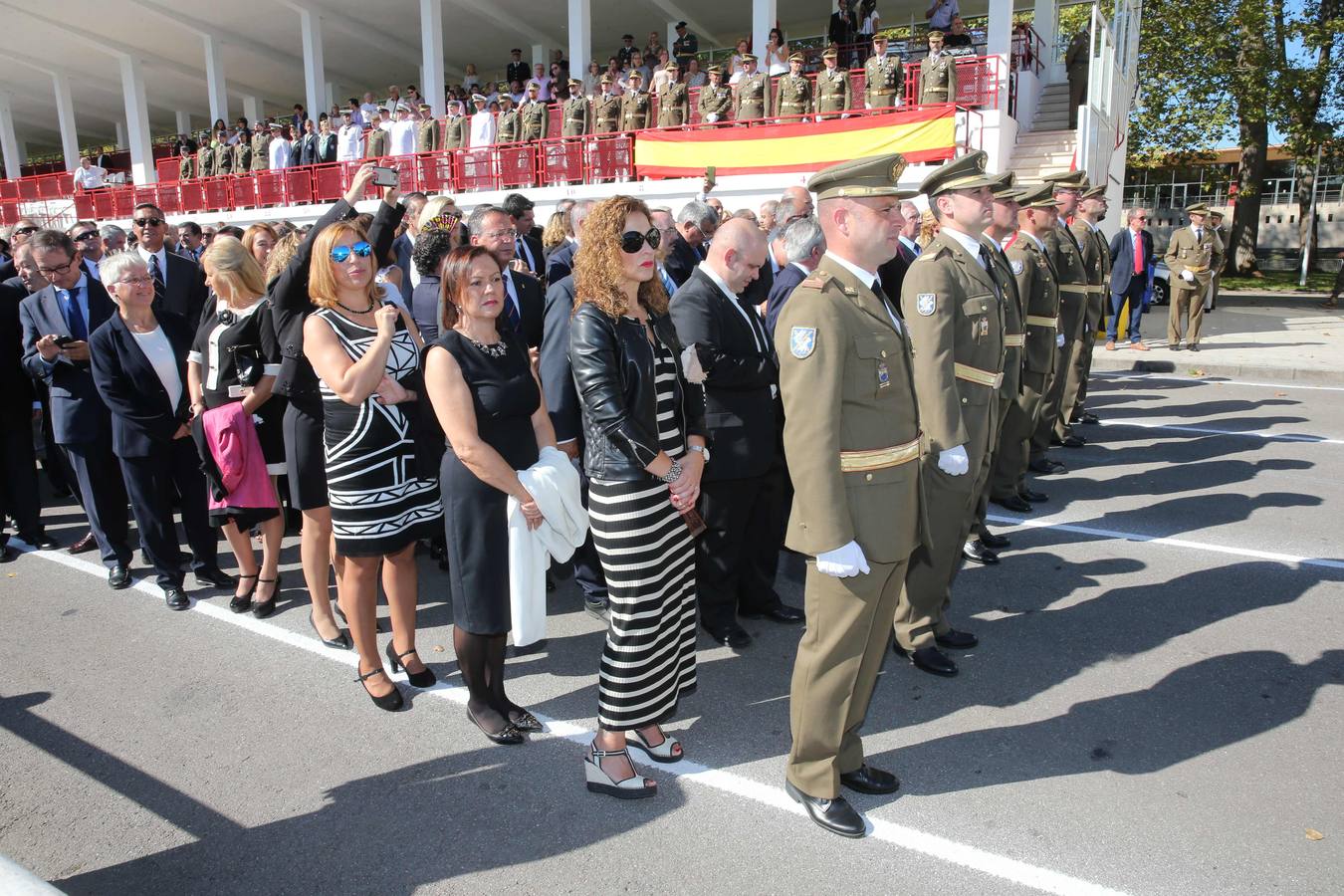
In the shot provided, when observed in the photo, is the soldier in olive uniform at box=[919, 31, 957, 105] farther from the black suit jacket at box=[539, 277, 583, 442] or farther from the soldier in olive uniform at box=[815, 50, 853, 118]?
the black suit jacket at box=[539, 277, 583, 442]

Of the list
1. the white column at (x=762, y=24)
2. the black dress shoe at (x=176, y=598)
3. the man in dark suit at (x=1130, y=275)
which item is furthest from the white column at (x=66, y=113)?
the man in dark suit at (x=1130, y=275)

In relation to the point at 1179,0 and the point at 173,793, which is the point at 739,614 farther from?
the point at 1179,0

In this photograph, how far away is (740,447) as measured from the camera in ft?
13.4

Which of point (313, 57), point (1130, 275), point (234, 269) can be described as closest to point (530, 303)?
point (234, 269)

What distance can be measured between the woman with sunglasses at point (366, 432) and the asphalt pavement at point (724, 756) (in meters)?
0.51

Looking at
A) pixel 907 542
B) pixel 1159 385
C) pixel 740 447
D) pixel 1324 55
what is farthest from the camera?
pixel 1324 55

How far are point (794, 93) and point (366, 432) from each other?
1358cm

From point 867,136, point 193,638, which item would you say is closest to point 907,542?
point 193,638

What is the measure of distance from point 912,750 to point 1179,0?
27189 mm

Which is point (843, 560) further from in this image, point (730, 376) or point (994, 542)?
point (994, 542)

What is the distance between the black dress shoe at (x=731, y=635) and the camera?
4.28 m

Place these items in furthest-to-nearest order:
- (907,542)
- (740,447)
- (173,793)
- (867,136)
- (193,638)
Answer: (867,136) < (193,638) < (740,447) < (173,793) < (907,542)

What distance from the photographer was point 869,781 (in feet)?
10.2

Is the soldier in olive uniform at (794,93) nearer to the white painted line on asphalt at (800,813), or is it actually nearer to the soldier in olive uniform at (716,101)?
the soldier in olive uniform at (716,101)
